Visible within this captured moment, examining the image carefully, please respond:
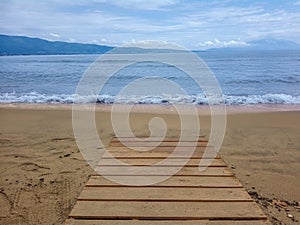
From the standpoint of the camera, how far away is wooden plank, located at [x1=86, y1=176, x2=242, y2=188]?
257cm

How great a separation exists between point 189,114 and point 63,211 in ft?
19.6

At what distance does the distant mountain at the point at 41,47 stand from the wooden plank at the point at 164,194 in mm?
83533

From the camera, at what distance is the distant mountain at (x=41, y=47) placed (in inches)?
3411

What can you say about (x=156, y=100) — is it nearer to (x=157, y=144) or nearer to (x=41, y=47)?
(x=157, y=144)

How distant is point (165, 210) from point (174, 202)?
0.46 feet

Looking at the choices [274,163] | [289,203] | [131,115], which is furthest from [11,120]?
[289,203]

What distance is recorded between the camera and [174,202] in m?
2.27

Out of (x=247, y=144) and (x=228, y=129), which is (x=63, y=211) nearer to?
(x=247, y=144)

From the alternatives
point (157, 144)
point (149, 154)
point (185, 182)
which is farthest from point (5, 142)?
point (185, 182)

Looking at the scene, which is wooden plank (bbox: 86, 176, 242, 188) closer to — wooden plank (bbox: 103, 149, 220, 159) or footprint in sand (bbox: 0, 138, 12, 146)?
wooden plank (bbox: 103, 149, 220, 159)

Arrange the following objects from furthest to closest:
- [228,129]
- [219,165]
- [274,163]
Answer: [228,129], [274,163], [219,165]

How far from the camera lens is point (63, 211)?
10.4ft

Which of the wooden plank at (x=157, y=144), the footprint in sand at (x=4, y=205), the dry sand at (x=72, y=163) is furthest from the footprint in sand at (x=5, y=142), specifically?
the wooden plank at (x=157, y=144)

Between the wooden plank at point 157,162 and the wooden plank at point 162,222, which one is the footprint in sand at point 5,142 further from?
the wooden plank at point 162,222
